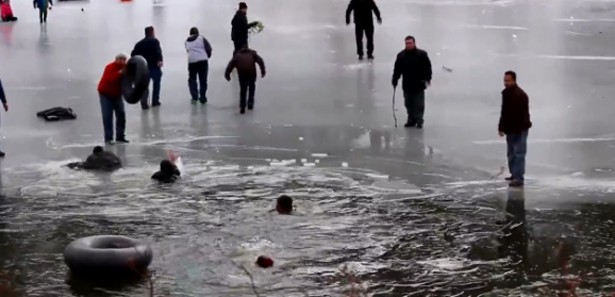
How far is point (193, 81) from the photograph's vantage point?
19.6 m

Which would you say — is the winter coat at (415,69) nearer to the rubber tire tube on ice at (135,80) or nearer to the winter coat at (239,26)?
the rubber tire tube on ice at (135,80)

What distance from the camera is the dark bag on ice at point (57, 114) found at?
709 inches

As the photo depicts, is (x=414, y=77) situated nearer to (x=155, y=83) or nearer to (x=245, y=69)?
(x=245, y=69)

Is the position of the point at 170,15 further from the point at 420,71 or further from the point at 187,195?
the point at 187,195

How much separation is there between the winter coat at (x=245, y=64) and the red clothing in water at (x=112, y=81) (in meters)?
2.50

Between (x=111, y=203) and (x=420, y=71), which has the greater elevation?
(x=420, y=71)

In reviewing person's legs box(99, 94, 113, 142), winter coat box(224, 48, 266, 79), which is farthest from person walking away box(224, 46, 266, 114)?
person's legs box(99, 94, 113, 142)

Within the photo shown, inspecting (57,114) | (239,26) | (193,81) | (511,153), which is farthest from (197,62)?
(511,153)

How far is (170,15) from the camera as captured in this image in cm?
3766

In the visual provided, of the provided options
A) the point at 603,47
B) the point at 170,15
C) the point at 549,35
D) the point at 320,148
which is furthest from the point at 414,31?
the point at 320,148

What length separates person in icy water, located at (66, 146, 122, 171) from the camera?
14.4 meters

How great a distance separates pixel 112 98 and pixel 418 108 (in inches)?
202

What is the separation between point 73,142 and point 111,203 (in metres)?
3.97

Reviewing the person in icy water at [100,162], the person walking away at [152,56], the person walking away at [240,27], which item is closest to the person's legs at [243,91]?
the person walking away at [152,56]
